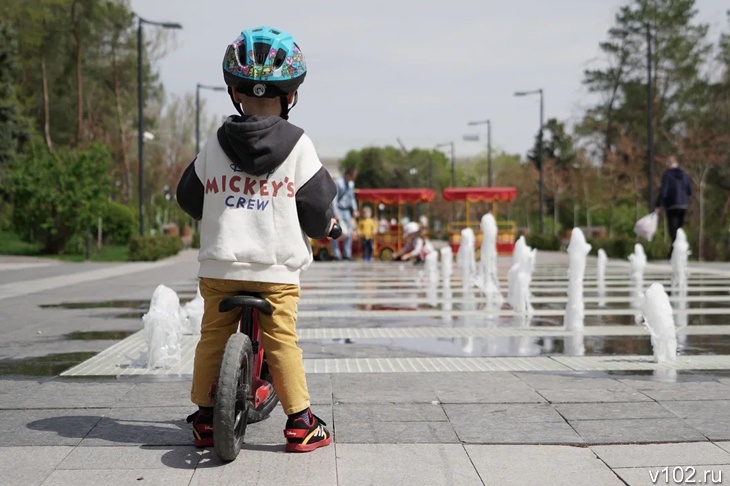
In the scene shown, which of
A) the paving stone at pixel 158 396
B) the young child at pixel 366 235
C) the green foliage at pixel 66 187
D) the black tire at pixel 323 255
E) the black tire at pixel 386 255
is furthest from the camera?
the green foliage at pixel 66 187

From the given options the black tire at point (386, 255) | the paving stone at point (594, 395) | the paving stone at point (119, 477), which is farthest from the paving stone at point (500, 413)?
the black tire at point (386, 255)

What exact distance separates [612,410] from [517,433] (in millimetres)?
782

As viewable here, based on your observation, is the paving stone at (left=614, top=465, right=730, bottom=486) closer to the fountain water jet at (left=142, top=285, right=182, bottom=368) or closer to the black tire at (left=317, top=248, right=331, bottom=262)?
the fountain water jet at (left=142, top=285, right=182, bottom=368)

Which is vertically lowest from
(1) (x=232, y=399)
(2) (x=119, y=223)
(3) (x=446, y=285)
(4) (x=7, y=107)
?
(3) (x=446, y=285)

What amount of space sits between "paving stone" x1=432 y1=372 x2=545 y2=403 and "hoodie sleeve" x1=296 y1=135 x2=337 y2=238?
4.96 feet

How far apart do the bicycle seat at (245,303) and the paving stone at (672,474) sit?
161 centimetres

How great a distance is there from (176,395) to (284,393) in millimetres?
1486

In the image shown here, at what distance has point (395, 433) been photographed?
4.75 meters

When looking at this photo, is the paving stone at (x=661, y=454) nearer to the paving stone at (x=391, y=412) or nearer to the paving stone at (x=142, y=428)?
the paving stone at (x=391, y=412)

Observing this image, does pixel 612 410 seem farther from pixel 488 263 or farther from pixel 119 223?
pixel 119 223

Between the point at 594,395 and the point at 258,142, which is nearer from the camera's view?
the point at 258,142

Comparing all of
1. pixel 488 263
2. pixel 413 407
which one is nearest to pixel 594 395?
pixel 413 407

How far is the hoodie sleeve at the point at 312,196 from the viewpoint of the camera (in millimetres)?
4539

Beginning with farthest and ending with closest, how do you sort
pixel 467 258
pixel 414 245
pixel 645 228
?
pixel 414 245
pixel 645 228
pixel 467 258
